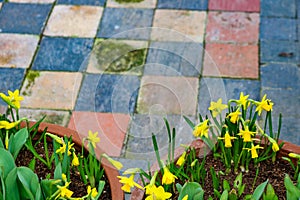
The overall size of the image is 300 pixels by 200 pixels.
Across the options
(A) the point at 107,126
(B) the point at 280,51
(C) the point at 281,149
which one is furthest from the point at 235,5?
(C) the point at 281,149

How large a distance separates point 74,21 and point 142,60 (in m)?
0.58

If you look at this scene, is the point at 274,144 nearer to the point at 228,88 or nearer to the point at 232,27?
the point at 228,88

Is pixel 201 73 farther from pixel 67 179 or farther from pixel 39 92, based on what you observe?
pixel 67 179

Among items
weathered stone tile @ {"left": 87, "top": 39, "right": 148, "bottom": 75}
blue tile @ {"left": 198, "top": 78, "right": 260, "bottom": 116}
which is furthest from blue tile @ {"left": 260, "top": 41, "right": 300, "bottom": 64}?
weathered stone tile @ {"left": 87, "top": 39, "right": 148, "bottom": 75}

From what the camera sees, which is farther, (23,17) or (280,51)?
(23,17)

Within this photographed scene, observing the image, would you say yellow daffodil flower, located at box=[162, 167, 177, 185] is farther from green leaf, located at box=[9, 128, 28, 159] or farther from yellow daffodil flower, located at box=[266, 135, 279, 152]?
green leaf, located at box=[9, 128, 28, 159]

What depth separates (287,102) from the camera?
3141 millimetres

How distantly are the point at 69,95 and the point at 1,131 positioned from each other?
0.99m

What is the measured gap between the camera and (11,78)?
332 cm

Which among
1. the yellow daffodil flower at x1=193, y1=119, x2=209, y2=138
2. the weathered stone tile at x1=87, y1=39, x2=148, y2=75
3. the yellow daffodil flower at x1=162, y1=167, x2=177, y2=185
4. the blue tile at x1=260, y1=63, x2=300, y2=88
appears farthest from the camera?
the weathered stone tile at x1=87, y1=39, x2=148, y2=75

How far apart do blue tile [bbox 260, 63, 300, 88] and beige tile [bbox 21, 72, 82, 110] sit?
1.01 metres

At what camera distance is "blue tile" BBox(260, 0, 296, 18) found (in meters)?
3.68

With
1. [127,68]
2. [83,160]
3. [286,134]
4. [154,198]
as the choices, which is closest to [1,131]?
[83,160]

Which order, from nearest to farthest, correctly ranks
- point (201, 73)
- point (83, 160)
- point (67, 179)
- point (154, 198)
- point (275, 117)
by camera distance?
point (154, 198) → point (67, 179) → point (83, 160) → point (275, 117) → point (201, 73)
